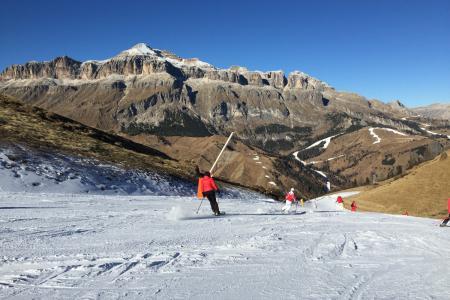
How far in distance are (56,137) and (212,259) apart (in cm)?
4032

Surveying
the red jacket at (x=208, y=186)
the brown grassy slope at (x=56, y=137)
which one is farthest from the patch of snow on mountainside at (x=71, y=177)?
the red jacket at (x=208, y=186)

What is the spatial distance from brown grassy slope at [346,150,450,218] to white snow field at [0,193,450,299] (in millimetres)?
44055

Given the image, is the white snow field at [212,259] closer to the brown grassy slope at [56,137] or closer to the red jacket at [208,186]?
the red jacket at [208,186]

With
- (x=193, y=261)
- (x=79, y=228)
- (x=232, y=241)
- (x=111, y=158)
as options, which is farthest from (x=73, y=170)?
(x=193, y=261)

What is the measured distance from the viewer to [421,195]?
61781mm

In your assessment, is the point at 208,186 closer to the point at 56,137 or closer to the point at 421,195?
the point at 56,137

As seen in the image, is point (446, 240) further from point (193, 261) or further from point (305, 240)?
point (193, 261)

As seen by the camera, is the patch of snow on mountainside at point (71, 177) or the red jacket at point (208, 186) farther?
the patch of snow on mountainside at point (71, 177)

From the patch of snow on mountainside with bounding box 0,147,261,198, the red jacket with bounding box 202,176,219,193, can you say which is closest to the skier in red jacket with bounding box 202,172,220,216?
the red jacket with bounding box 202,176,219,193

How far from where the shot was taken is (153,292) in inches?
296

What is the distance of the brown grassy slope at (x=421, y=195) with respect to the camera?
2239 inches

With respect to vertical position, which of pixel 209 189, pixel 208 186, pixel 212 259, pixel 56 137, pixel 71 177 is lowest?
pixel 212 259

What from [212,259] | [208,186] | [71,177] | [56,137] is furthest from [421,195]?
[212,259]

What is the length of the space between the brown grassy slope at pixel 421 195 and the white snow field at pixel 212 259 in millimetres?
44055
